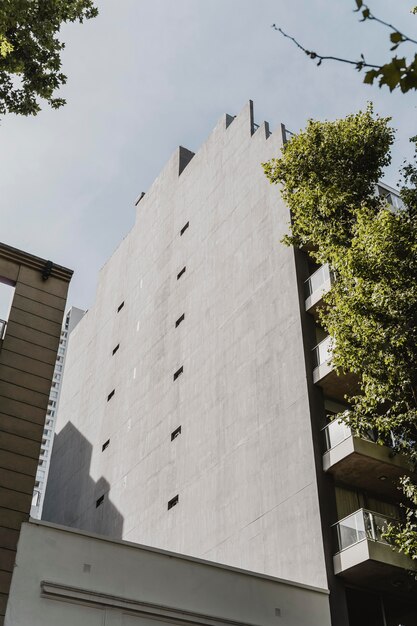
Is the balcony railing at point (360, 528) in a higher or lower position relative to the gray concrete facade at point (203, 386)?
lower

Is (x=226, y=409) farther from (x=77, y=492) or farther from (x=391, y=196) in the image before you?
(x=77, y=492)

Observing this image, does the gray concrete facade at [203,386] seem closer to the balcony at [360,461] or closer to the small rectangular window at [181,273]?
the small rectangular window at [181,273]

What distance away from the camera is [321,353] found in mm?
23219

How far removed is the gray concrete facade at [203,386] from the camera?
22750 mm

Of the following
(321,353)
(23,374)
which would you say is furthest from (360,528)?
(23,374)

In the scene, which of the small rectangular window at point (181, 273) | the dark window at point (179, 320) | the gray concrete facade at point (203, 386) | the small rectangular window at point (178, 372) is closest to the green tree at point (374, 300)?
the gray concrete facade at point (203, 386)

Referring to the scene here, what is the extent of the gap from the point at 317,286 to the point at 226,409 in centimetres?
585

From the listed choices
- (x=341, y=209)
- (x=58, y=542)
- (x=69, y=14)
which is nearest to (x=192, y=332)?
(x=341, y=209)

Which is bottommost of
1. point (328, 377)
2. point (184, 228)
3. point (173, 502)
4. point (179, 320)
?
point (173, 502)

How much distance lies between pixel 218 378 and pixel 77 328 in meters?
20.6

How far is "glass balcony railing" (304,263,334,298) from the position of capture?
24125 millimetres

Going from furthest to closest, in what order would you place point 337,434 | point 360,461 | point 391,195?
point 391,195 → point 337,434 → point 360,461

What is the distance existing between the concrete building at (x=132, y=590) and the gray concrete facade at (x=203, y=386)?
61.3 inches

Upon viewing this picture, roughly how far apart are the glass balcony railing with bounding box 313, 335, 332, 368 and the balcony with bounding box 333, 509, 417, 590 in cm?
522
